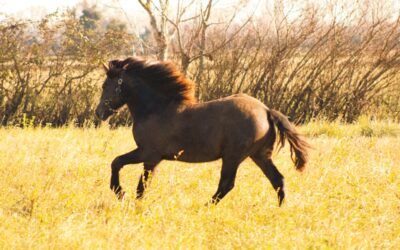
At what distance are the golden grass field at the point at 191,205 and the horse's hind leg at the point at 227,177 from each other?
0.12 metres

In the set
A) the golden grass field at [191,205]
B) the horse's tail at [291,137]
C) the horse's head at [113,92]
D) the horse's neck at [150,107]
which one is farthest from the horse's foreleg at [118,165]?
the horse's tail at [291,137]

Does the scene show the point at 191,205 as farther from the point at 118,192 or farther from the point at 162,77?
the point at 162,77

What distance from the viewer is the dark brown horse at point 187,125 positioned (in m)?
6.22

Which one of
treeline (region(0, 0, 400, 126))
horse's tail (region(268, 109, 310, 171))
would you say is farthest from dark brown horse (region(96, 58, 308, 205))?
treeline (region(0, 0, 400, 126))

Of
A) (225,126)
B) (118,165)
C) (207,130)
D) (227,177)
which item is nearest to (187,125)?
(207,130)

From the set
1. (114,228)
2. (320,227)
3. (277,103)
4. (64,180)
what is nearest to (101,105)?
(64,180)

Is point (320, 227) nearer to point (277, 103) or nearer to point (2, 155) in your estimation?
point (2, 155)

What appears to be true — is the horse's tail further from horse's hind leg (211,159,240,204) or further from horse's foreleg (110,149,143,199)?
horse's foreleg (110,149,143,199)

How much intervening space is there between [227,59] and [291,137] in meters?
7.77

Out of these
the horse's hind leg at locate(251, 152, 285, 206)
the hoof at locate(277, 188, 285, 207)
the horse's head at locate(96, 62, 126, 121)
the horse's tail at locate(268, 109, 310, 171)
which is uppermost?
the horse's head at locate(96, 62, 126, 121)

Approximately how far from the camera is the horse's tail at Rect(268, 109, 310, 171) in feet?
20.8

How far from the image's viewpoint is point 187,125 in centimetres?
640

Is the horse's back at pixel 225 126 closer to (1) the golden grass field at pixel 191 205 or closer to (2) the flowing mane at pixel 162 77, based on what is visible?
(2) the flowing mane at pixel 162 77

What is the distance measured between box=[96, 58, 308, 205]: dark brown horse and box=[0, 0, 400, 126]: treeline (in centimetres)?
557
